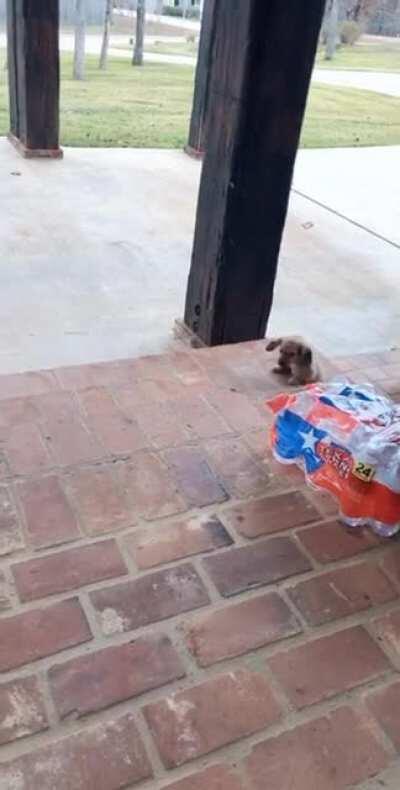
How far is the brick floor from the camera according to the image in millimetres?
883

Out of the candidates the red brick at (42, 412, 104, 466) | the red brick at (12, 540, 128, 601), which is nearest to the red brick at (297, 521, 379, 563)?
the red brick at (12, 540, 128, 601)

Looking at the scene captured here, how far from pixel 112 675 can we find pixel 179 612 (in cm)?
16

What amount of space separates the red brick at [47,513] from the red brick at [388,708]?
0.56m

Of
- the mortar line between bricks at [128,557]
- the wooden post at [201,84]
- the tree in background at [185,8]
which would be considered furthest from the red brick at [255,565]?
the tree in background at [185,8]

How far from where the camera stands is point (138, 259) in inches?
136

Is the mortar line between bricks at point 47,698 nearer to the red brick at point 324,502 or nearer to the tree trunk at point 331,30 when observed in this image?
the red brick at point 324,502

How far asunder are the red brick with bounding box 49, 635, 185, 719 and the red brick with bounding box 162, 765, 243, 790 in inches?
5.3

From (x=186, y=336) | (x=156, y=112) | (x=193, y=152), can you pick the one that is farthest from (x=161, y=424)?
(x=156, y=112)

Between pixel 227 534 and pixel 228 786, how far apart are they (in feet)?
1.54

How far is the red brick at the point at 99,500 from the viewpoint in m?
1.25

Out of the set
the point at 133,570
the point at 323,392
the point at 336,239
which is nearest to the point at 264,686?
the point at 133,570

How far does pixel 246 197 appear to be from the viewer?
6.46 feet

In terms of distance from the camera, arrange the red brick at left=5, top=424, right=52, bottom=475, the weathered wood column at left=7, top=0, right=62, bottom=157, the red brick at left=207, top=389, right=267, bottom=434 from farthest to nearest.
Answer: the weathered wood column at left=7, top=0, right=62, bottom=157 → the red brick at left=207, top=389, right=267, bottom=434 → the red brick at left=5, top=424, right=52, bottom=475

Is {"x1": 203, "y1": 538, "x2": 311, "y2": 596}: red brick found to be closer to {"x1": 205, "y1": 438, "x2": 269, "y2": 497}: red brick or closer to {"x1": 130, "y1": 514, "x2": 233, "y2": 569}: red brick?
{"x1": 130, "y1": 514, "x2": 233, "y2": 569}: red brick
